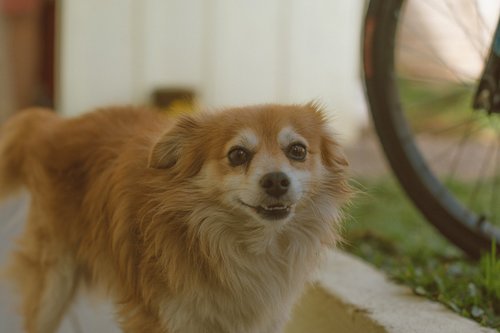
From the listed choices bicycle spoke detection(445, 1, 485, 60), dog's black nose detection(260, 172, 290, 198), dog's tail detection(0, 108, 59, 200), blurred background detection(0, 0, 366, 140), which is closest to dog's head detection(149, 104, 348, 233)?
dog's black nose detection(260, 172, 290, 198)

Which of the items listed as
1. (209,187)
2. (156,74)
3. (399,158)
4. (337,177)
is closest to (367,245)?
(399,158)

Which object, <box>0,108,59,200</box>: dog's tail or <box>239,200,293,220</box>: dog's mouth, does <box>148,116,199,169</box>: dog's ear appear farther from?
<box>0,108,59,200</box>: dog's tail

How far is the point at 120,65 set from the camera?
611cm

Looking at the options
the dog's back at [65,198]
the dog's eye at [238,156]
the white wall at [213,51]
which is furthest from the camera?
the white wall at [213,51]

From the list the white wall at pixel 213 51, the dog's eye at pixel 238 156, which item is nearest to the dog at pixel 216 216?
the dog's eye at pixel 238 156

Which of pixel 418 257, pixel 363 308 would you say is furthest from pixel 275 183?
pixel 418 257

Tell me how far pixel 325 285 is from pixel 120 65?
3801 millimetres

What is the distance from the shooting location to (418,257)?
11.6 ft

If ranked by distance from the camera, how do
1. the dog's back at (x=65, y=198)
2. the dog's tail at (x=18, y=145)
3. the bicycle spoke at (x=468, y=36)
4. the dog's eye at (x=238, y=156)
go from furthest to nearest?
the bicycle spoke at (x=468, y=36)
the dog's tail at (x=18, y=145)
the dog's back at (x=65, y=198)
the dog's eye at (x=238, y=156)

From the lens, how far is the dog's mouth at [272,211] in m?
2.09

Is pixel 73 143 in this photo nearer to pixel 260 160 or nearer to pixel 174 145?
pixel 174 145

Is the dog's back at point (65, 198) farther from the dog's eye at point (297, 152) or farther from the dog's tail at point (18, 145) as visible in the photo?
the dog's eye at point (297, 152)

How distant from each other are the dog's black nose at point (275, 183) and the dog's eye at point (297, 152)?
15cm

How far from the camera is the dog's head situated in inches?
82.5
